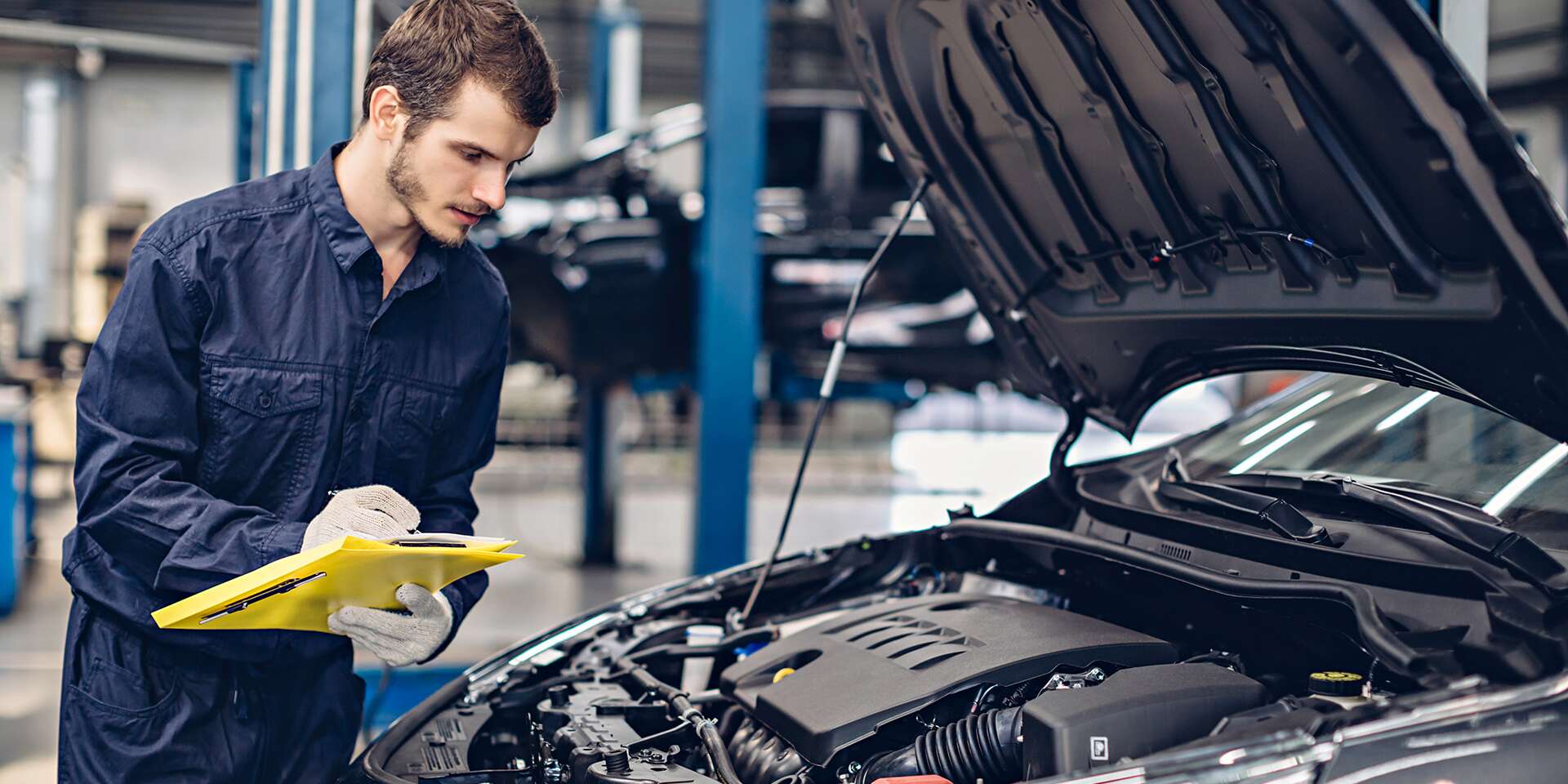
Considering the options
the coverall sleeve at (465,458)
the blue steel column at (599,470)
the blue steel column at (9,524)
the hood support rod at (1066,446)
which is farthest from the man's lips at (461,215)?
the blue steel column at (599,470)

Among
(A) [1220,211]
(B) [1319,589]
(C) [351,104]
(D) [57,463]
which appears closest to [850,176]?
(C) [351,104]

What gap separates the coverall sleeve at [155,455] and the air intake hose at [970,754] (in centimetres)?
75

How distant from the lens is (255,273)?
146 centimetres

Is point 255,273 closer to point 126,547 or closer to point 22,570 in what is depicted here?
point 126,547

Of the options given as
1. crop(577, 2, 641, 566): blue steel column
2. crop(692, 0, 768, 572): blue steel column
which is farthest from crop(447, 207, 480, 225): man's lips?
crop(577, 2, 641, 566): blue steel column

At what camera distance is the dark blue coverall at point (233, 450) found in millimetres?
1353

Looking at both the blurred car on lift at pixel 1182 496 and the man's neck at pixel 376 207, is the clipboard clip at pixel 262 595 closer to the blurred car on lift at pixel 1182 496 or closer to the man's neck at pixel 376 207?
the blurred car on lift at pixel 1182 496

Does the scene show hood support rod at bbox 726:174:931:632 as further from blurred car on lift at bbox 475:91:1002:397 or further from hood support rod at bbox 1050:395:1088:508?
blurred car on lift at bbox 475:91:1002:397

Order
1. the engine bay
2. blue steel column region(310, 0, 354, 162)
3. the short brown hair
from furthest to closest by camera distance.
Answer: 1. blue steel column region(310, 0, 354, 162)
2. the short brown hair
3. the engine bay

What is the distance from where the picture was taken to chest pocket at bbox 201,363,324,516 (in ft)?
4.67

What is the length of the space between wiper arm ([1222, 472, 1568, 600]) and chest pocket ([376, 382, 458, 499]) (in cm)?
113

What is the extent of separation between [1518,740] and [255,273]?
58.6 inches

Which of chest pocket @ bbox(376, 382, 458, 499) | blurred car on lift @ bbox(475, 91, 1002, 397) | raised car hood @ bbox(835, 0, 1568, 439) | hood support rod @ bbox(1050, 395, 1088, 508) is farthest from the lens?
blurred car on lift @ bbox(475, 91, 1002, 397)

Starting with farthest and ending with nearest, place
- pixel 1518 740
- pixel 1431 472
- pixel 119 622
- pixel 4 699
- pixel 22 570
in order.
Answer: pixel 22 570 < pixel 4 699 < pixel 1431 472 < pixel 119 622 < pixel 1518 740
